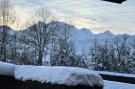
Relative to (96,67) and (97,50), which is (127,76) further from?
(97,50)

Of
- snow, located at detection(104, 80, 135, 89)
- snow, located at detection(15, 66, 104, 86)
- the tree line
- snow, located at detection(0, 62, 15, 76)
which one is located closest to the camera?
snow, located at detection(15, 66, 104, 86)

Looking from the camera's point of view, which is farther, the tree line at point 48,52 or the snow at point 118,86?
the tree line at point 48,52

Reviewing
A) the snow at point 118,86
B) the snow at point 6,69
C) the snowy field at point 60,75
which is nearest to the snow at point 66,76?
the snowy field at point 60,75

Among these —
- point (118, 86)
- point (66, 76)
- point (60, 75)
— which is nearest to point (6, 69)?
point (60, 75)

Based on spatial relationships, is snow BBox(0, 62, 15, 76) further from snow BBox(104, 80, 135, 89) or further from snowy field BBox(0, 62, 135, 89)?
snow BBox(104, 80, 135, 89)

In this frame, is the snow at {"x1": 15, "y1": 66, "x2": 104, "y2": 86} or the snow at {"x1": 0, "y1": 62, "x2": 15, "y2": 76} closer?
the snow at {"x1": 15, "y1": 66, "x2": 104, "y2": 86}

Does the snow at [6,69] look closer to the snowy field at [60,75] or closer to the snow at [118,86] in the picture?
the snowy field at [60,75]

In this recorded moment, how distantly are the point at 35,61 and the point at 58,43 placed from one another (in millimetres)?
7355

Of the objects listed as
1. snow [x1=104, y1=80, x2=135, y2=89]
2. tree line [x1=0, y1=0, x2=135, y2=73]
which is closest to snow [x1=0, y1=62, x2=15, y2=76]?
snow [x1=104, y1=80, x2=135, y2=89]

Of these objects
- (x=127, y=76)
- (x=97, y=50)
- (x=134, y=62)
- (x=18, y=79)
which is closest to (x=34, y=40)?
(x=97, y=50)

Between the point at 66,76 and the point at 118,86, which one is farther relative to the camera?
the point at 118,86

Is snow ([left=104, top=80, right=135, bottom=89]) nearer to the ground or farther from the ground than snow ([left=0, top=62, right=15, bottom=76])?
nearer to the ground

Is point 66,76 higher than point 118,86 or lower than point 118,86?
higher

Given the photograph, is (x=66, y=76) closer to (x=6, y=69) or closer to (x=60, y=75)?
(x=60, y=75)
